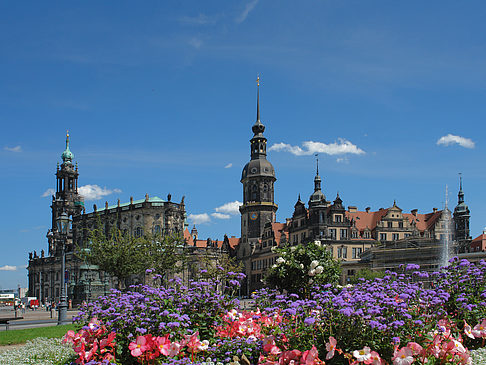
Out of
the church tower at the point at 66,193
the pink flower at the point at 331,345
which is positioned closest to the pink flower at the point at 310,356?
the pink flower at the point at 331,345

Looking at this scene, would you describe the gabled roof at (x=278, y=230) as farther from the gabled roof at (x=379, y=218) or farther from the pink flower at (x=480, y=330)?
the pink flower at (x=480, y=330)

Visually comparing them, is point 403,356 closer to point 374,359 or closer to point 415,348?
point 415,348

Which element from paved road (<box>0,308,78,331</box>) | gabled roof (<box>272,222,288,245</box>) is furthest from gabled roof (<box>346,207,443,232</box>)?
paved road (<box>0,308,78,331</box>)

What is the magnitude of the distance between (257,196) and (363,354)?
307 ft

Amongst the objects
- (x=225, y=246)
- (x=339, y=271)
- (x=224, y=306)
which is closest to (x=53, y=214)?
(x=225, y=246)

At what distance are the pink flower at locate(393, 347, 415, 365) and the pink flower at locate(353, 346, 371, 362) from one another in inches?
18.4

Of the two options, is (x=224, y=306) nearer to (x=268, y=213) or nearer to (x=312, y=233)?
(x=312, y=233)

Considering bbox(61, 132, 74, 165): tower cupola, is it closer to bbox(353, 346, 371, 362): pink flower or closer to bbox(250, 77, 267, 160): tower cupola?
bbox(250, 77, 267, 160): tower cupola

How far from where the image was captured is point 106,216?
386ft

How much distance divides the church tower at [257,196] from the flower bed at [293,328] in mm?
89001

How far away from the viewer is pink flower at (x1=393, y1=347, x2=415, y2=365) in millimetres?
9413

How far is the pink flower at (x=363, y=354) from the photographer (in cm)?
950

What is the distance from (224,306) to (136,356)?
8.49 feet

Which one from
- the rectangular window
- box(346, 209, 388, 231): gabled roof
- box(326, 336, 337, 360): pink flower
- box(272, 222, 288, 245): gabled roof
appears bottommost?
the rectangular window
